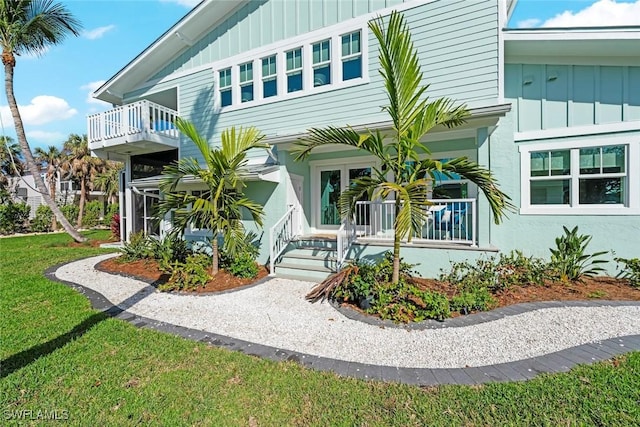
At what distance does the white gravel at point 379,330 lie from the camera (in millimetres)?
3711

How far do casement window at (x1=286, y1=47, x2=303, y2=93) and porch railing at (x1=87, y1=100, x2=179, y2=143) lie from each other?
4521mm

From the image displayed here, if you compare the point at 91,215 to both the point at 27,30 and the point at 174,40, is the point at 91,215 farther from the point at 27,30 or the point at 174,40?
the point at 174,40

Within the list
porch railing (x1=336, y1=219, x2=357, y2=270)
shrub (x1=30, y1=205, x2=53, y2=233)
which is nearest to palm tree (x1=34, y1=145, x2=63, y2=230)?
shrub (x1=30, y1=205, x2=53, y2=233)

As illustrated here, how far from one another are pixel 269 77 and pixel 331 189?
4211 millimetres

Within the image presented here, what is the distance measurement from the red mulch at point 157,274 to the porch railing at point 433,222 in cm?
312

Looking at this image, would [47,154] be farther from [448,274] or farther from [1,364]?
[448,274]

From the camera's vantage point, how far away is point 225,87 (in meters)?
10.6

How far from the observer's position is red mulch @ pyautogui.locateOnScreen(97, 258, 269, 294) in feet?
22.7

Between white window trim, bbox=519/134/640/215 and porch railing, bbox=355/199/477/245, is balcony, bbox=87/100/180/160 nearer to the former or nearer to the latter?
porch railing, bbox=355/199/477/245

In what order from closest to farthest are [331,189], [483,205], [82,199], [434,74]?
[483,205] → [434,74] → [331,189] → [82,199]

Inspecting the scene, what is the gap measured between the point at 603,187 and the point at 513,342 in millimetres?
5455

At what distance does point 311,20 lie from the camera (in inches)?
356

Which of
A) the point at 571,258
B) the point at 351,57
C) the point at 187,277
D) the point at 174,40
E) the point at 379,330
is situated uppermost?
the point at 174,40

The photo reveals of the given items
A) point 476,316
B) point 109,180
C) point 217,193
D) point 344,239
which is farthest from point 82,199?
point 476,316
